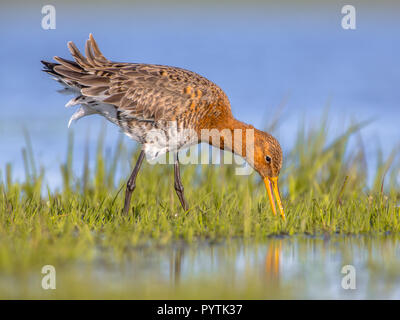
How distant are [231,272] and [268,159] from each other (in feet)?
11.2

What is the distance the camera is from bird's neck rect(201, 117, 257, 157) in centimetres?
831

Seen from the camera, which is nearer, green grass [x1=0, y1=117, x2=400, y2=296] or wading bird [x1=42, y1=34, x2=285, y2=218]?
green grass [x1=0, y1=117, x2=400, y2=296]

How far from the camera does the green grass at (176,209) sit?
605 cm

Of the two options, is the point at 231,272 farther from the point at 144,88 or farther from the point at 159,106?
the point at 144,88

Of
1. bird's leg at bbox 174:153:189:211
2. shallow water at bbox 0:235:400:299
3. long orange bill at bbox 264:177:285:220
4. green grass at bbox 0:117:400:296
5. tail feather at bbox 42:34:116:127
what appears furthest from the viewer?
bird's leg at bbox 174:153:189:211

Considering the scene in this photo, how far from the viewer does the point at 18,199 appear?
28.2 ft

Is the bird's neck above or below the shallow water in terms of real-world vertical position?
above

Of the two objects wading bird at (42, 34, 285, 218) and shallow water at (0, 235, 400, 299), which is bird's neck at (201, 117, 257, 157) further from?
→ shallow water at (0, 235, 400, 299)

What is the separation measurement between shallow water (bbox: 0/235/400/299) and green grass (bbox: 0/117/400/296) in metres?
Answer: 0.32

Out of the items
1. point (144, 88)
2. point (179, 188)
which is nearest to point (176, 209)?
point (179, 188)

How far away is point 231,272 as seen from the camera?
203 inches

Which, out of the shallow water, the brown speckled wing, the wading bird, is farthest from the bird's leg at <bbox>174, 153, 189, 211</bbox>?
the shallow water

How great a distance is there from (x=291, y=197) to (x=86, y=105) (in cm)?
382

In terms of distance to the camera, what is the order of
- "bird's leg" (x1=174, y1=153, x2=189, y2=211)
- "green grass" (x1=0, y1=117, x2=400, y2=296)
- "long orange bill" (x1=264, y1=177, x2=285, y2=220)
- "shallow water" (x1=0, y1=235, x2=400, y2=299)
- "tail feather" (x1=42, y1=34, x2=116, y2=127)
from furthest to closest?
"bird's leg" (x1=174, y1=153, x2=189, y2=211), "tail feather" (x1=42, y1=34, x2=116, y2=127), "long orange bill" (x1=264, y1=177, x2=285, y2=220), "green grass" (x1=0, y1=117, x2=400, y2=296), "shallow water" (x1=0, y1=235, x2=400, y2=299)
